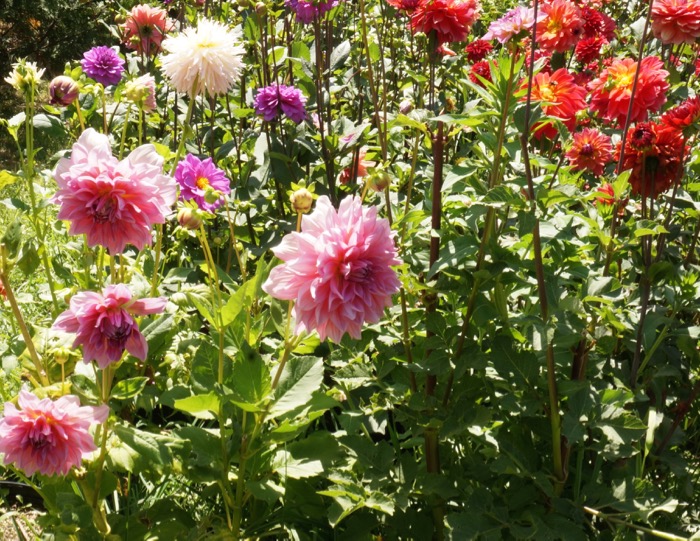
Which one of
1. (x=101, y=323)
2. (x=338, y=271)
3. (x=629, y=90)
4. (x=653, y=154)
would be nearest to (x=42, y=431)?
(x=101, y=323)

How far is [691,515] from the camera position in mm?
1688

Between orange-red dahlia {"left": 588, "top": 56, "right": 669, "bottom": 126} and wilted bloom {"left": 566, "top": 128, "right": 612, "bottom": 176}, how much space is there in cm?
22

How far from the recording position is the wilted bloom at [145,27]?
287 cm

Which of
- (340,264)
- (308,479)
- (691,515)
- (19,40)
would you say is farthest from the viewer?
(19,40)

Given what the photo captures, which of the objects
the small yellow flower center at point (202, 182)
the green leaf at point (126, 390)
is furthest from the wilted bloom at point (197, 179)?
the green leaf at point (126, 390)

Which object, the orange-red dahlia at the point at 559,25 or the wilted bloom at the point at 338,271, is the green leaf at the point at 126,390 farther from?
the orange-red dahlia at the point at 559,25

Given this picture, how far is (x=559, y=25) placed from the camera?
1907mm

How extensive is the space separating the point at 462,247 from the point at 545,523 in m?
0.51

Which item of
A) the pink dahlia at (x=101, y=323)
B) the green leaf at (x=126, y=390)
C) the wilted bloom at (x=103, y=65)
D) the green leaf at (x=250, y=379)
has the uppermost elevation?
the wilted bloom at (x=103, y=65)

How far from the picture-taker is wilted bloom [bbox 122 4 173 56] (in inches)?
113

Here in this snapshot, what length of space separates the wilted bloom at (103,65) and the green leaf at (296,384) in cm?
191

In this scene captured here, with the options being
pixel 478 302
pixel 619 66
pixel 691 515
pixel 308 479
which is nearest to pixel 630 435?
pixel 478 302

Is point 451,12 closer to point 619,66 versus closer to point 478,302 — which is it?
point 619,66

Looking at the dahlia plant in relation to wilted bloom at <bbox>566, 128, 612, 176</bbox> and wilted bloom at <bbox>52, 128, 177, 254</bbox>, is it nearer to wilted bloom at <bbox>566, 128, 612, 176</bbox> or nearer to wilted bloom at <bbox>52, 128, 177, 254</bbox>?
wilted bloom at <bbox>52, 128, 177, 254</bbox>
